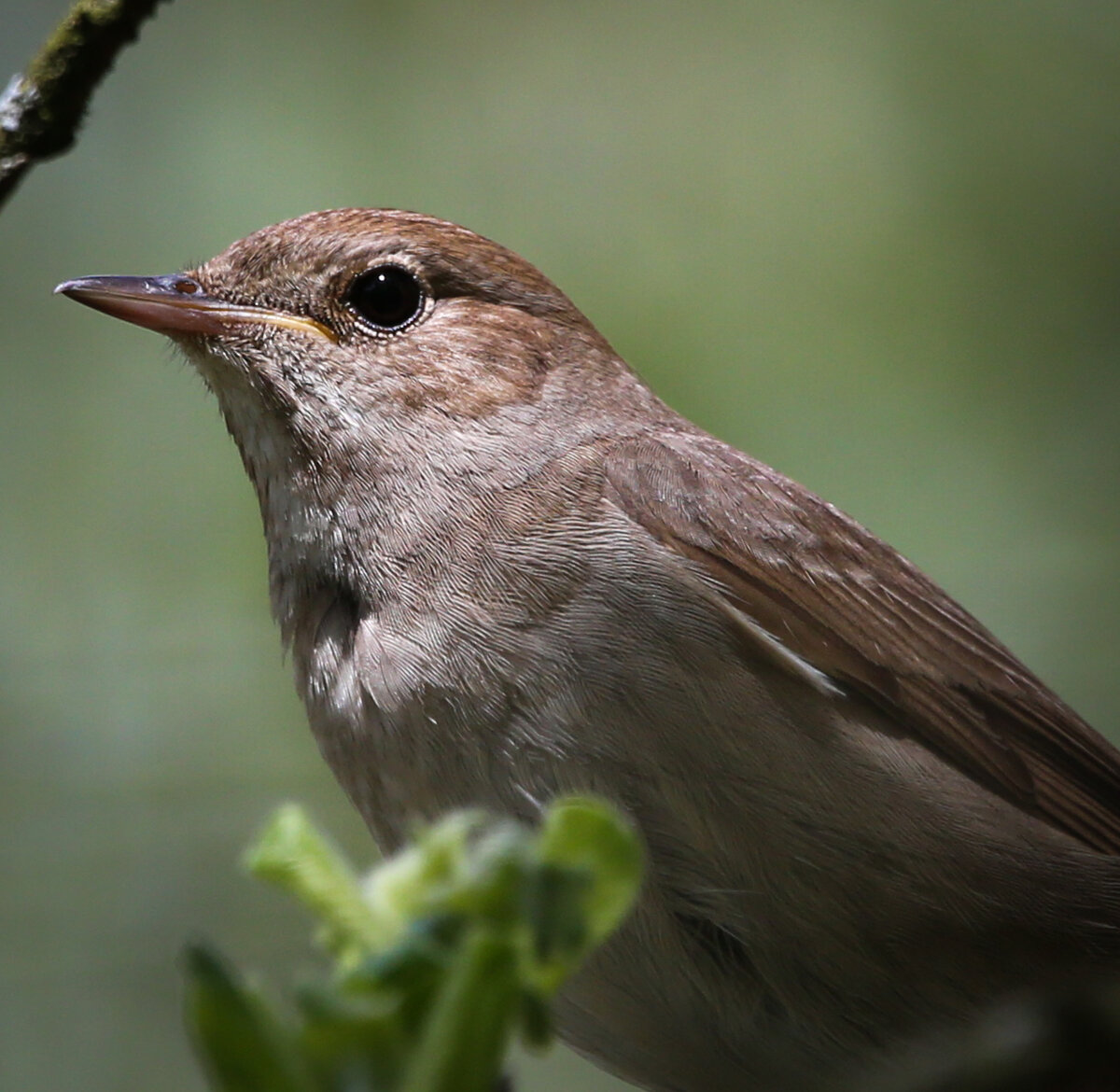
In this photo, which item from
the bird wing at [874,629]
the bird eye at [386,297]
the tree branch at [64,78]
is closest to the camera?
the tree branch at [64,78]

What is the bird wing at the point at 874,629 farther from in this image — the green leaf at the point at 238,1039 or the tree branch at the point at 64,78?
the green leaf at the point at 238,1039

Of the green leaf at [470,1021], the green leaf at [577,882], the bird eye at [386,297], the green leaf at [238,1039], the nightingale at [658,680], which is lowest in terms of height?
the green leaf at [238,1039]

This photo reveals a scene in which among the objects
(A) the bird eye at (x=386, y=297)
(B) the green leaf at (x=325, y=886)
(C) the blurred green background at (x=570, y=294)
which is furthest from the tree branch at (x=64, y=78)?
(C) the blurred green background at (x=570, y=294)

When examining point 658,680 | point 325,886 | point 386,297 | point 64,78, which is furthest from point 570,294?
point 325,886

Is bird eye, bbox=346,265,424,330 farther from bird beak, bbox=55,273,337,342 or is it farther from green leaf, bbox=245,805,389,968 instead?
green leaf, bbox=245,805,389,968

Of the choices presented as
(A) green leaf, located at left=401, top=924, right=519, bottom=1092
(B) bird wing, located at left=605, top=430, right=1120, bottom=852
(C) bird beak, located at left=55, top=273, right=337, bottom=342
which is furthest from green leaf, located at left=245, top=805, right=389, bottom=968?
(C) bird beak, located at left=55, top=273, right=337, bottom=342

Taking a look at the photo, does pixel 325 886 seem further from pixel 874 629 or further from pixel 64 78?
pixel 874 629
